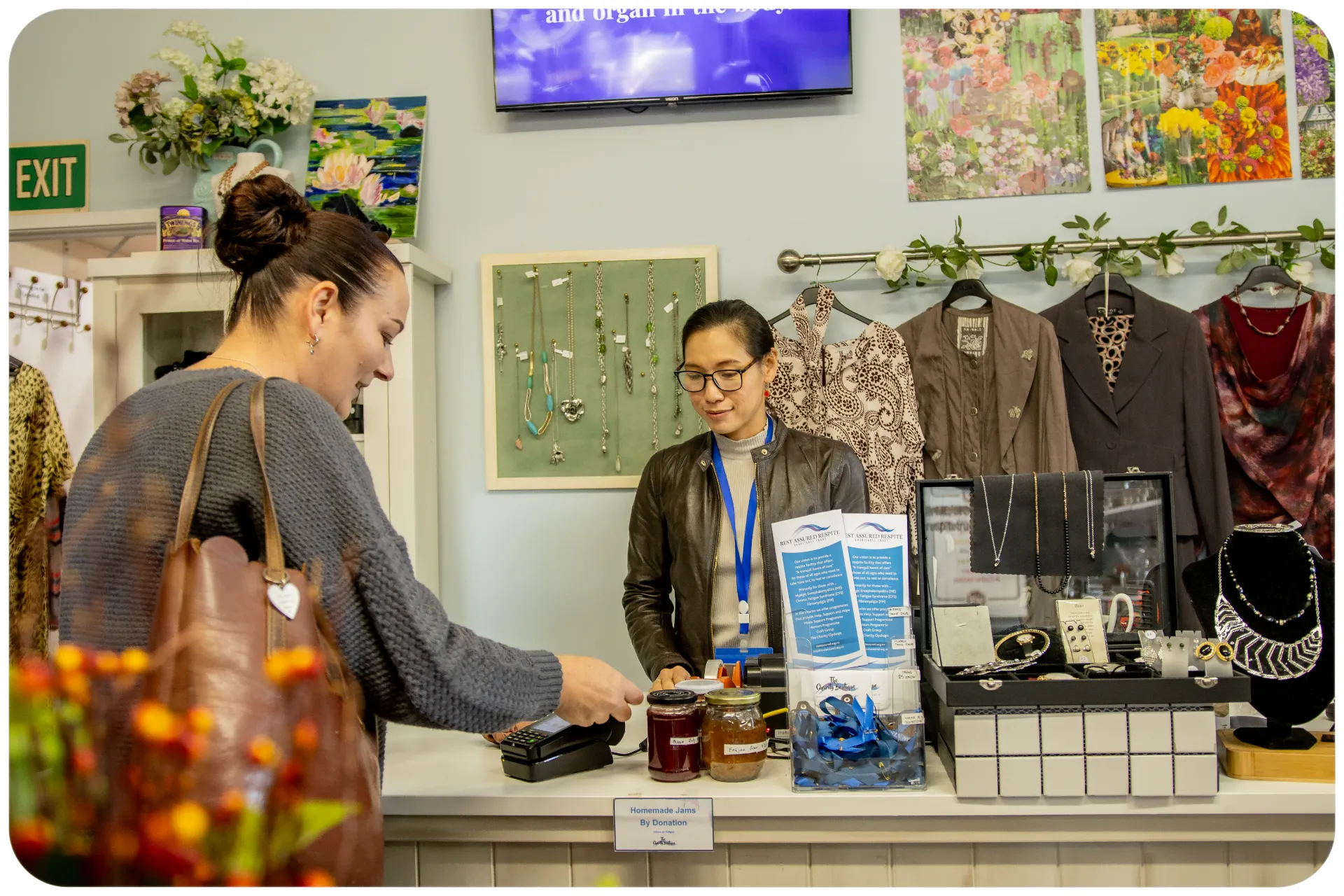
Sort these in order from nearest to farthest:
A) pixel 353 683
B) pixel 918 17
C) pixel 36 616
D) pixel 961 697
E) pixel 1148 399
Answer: pixel 353 683, pixel 961 697, pixel 36 616, pixel 1148 399, pixel 918 17

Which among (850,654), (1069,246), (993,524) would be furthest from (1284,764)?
(1069,246)

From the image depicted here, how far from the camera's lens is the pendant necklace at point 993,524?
1.70 meters

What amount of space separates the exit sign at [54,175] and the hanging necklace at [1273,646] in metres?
3.41

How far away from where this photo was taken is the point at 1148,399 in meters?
2.74

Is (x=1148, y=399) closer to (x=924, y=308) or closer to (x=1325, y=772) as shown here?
(x=924, y=308)

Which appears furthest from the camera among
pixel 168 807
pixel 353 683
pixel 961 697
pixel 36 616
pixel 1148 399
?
pixel 1148 399

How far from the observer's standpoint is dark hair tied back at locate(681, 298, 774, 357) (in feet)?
A: 7.70

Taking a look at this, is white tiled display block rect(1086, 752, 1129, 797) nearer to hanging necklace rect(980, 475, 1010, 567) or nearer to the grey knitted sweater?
hanging necklace rect(980, 475, 1010, 567)

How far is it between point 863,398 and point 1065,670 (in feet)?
4.57

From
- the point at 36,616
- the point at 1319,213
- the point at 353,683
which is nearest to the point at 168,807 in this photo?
the point at 353,683

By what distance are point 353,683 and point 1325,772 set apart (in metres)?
1.34

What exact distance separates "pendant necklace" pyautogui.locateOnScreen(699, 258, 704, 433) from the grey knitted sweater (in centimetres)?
188

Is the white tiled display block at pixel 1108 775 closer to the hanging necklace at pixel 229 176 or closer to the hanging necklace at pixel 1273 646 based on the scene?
the hanging necklace at pixel 1273 646

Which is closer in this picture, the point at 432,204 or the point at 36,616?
the point at 36,616
